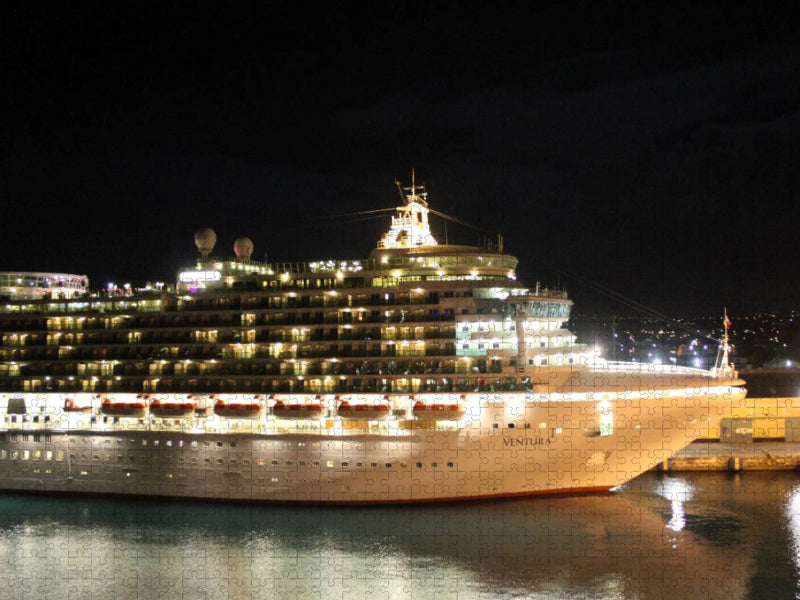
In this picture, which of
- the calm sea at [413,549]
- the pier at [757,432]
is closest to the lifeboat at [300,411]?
the calm sea at [413,549]

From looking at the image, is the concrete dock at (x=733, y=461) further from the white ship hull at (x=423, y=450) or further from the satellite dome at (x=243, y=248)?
the satellite dome at (x=243, y=248)

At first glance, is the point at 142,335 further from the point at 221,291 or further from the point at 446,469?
the point at 446,469

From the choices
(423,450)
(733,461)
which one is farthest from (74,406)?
(733,461)

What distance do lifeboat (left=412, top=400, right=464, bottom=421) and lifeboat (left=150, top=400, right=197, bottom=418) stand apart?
6503mm

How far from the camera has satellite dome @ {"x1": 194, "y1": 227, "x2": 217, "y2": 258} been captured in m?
27.0

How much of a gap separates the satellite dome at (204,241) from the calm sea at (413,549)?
783cm

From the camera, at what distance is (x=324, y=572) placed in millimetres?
18516

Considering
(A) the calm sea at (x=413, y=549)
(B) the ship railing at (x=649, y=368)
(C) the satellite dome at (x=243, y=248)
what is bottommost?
(A) the calm sea at (x=413, y=549)

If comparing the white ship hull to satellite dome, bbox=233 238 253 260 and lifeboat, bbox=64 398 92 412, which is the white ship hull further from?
satellite dome, bbox=233 238 253 260

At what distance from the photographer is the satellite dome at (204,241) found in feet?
88.6

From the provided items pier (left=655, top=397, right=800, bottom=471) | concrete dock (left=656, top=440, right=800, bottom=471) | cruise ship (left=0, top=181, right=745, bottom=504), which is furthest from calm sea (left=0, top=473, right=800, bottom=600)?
pier (left=655, top=397, right=800, bottom=471)

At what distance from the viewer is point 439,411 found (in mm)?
22797

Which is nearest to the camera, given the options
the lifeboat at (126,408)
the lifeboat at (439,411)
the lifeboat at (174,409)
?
the lifeboat at (439,411)

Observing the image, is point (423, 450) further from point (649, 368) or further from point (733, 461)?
point (733, 461)
